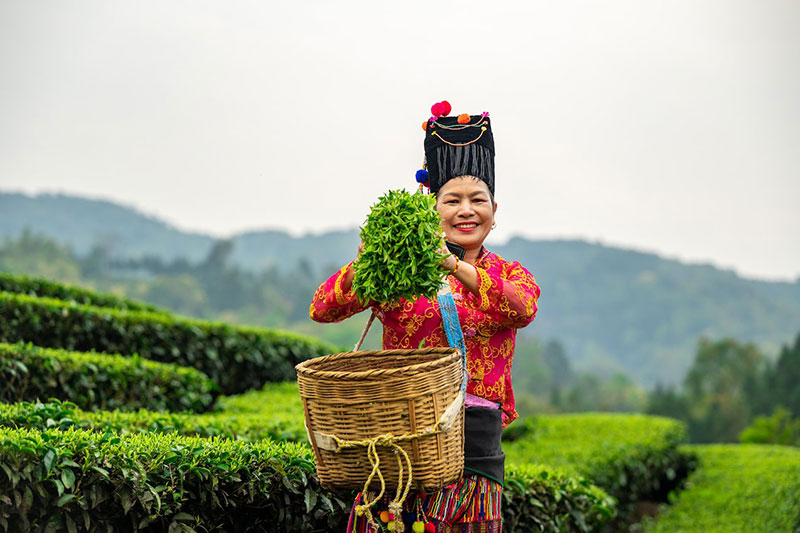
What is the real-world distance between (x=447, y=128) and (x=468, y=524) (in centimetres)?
150

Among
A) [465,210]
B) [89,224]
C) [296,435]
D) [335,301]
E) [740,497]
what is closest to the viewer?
[335,301]

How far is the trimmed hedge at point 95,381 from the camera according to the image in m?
5.25

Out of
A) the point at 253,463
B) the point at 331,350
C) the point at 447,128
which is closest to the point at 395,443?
the point at 253,463

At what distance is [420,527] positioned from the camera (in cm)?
272

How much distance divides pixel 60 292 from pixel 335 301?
21.9ft

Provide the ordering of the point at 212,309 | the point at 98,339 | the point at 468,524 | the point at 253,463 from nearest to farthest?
Answer: the point at 468,524 < the point at 253,463 < the point at 98,339 < the point at 212,309

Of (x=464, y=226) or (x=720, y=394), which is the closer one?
(x=464, y=226)

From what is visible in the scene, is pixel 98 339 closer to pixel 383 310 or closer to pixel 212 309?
pixel 383 310

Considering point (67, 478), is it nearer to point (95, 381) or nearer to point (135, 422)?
point (135, 422)

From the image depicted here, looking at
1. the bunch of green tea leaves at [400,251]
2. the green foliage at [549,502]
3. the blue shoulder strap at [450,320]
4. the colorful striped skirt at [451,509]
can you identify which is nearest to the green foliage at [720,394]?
the green foliage at [549,502]

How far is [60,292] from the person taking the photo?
869cm

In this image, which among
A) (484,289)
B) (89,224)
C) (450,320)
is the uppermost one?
(89,224)

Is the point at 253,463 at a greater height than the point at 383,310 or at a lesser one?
lesser

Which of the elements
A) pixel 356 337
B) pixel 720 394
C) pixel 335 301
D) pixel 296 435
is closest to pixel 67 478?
pixel 335 301
